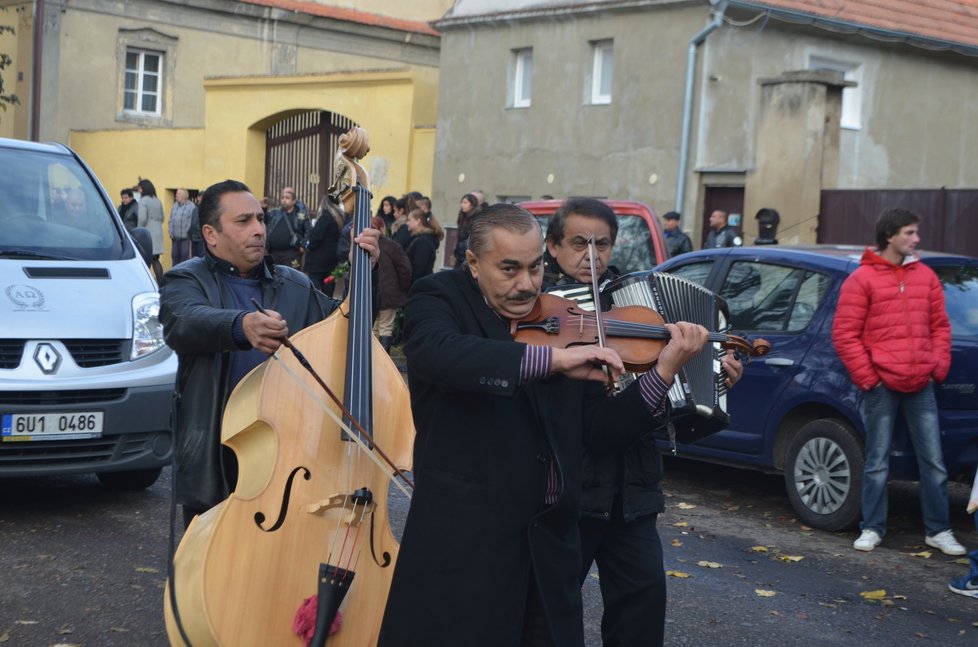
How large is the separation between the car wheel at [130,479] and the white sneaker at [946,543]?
4571 millimetres

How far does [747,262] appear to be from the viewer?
9141 millimetres

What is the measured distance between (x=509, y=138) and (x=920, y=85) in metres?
7.34

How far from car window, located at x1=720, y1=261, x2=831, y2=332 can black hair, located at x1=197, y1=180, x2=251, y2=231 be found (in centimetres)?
438

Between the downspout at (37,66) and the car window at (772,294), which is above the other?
the downspout at (37,66)

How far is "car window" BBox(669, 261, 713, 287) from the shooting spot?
945 centimetres

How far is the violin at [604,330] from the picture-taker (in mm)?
3520

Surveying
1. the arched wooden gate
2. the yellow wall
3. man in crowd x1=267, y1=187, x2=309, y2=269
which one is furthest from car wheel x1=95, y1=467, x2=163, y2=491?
the arched wooden gate

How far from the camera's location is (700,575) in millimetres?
7035

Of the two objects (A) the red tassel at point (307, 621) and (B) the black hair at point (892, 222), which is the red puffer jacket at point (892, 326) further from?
(A) the red tassel at point (307, 621)

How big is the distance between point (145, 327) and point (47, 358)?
616 millimetres

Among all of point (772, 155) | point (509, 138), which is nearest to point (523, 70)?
point (509, 138)

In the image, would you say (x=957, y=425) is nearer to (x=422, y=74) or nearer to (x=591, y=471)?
(x=591, y=471)

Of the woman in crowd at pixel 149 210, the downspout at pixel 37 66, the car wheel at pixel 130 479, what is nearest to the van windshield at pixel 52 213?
the car wheel at pixel 130 479

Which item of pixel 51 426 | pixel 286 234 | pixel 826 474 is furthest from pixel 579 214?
pixel 286 234
